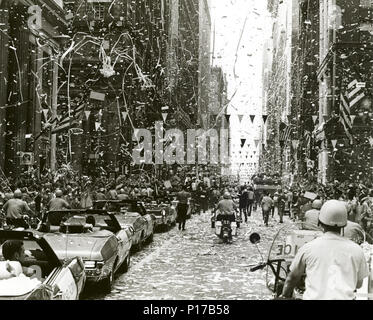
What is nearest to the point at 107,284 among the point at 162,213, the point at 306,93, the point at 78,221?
the point at 78,221

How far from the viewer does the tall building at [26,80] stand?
25.4 m

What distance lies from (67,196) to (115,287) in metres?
9.92

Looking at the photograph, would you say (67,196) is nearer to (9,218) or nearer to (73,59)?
(9,218)

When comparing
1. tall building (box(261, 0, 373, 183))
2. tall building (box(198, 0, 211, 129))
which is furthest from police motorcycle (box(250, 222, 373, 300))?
tall building (box(198, 0, 211, 129))

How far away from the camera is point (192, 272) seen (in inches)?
448

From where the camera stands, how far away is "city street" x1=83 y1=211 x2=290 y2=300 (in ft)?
30.1

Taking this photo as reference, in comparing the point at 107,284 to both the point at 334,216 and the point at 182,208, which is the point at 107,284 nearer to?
the point at 334,216

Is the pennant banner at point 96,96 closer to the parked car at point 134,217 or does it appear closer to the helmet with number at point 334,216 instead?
the parked car at point 134,217

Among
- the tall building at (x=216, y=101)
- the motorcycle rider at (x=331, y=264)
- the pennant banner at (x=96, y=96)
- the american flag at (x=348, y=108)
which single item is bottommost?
the motorcycle rider at (x=331, y=264)

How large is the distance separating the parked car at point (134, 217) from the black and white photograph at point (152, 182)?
0.17ft

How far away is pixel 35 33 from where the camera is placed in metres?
28.4

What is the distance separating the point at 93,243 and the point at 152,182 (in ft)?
85.0

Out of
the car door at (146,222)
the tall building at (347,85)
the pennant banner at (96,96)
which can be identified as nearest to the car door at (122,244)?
the car door at (146,222)
